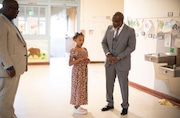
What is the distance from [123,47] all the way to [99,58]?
5.09 m

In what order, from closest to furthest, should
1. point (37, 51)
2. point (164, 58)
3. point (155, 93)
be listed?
point (164, 58) < point (155, 93) < point (37, 51)

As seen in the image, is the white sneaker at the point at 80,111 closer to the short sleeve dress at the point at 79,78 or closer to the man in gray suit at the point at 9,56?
the short sleeve dress at the point at 79,78

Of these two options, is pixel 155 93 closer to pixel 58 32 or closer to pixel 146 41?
pixel 146 41

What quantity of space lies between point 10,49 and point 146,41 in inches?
122

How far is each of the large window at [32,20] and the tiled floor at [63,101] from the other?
2.03 meters

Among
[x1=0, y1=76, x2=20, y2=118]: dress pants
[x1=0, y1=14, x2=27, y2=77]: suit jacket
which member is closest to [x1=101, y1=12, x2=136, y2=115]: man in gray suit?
[x1=0, y1=14, x2=27, y2=77]: suit jacket

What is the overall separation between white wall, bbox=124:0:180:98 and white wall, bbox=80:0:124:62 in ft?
9.11

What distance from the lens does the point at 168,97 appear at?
4523 millimetres

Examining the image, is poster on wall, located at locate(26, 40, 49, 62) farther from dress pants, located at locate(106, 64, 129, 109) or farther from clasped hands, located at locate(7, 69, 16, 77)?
clasped hands, located at locate(7, 69, 16, 77)

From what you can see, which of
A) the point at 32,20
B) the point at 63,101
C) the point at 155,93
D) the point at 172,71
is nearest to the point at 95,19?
the point at 32,20

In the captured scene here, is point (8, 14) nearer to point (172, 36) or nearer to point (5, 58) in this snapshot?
point (5, 58)

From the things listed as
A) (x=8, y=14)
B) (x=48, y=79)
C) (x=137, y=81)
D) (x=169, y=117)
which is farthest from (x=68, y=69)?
(x=8, y=14)

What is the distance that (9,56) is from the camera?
2730 mm

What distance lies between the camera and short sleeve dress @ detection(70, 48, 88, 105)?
3582mm
